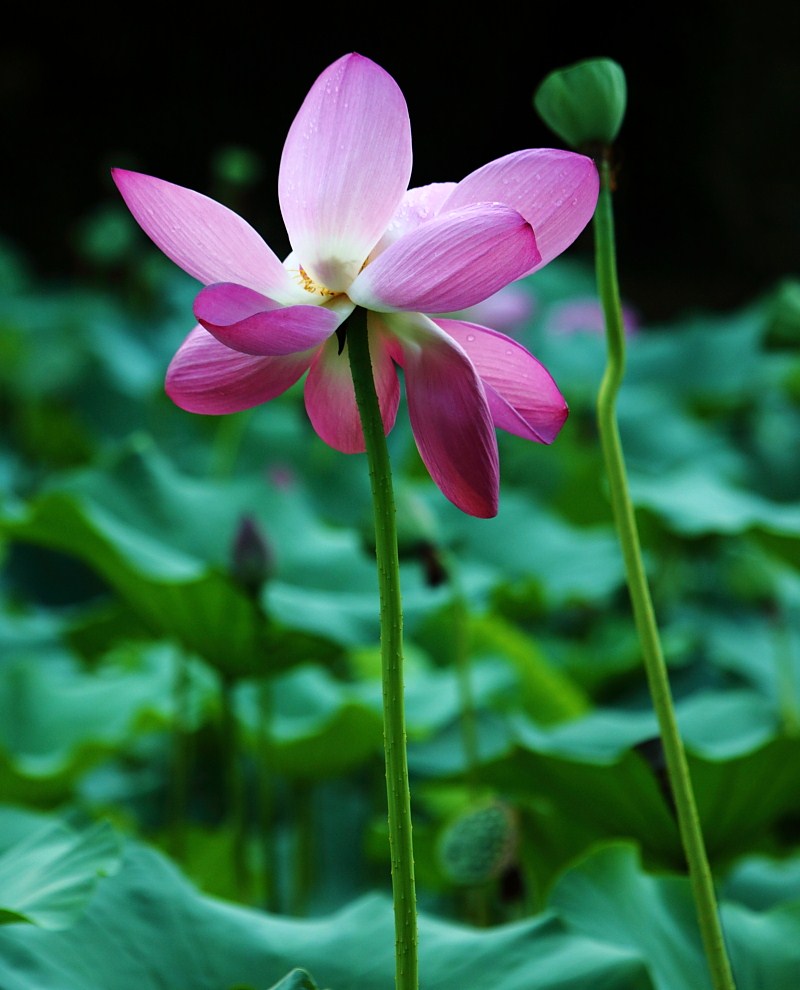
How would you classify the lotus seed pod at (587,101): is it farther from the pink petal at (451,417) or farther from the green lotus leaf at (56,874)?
the green lotus leaf at (56,874)

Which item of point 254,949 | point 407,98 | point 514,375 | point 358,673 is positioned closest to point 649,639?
point 514,375

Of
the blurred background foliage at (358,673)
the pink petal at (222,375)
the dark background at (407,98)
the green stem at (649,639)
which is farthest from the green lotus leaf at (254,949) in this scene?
the dark background at (407,98)

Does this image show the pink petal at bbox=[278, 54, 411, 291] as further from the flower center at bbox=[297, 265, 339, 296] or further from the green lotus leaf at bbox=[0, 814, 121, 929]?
the green lotus leaf at bbox=[0, 814, 121, 929]

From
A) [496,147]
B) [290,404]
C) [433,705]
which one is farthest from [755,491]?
[496,147]

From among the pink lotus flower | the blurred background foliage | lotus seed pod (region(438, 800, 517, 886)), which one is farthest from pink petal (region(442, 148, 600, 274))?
lotus seed pod (region(438, 800, 517, 886))

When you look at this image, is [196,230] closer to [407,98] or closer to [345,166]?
[345,166]

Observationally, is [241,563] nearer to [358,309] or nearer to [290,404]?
[358,309]
